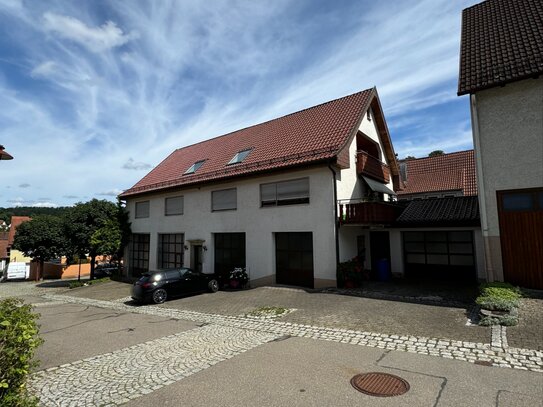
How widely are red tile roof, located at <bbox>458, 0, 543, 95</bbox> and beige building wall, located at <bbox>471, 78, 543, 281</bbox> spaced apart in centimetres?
54

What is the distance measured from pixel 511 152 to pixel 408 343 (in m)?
7.92

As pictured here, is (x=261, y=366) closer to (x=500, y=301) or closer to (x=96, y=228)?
(x=500, y=301)

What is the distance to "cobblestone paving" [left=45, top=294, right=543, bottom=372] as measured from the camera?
6191 mm

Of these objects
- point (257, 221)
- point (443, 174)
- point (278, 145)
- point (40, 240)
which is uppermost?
point (278, 145)

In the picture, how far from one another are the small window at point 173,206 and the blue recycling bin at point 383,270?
1280 centimetres

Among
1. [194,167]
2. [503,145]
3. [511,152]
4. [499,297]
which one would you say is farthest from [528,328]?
[194,167]

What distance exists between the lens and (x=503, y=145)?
11242 millimetres

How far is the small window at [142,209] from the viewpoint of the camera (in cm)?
2478

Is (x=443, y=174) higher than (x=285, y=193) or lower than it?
higher

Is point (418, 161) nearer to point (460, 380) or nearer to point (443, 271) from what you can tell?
point (443, 271)

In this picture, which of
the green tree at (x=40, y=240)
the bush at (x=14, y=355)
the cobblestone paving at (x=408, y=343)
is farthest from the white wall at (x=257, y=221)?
the green tree at (x=40, y=240)

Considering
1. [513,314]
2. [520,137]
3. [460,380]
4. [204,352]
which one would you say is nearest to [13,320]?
[204,352]

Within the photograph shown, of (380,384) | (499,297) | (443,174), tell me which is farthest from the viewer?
(443,174)

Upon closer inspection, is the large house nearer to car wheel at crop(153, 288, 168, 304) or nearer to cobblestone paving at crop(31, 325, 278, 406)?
car wheel at crop(153, 288, 168, 304)
